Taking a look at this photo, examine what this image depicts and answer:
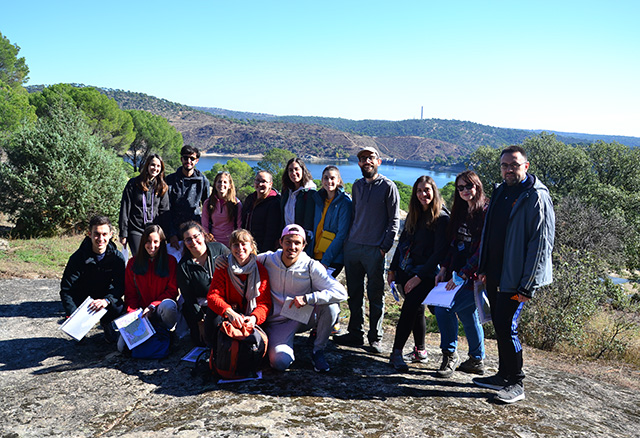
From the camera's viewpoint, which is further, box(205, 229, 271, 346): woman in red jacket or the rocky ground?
box(205, 229, 271, 346): woman in red jacket

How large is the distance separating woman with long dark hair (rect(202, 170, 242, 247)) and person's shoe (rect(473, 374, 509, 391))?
325cm

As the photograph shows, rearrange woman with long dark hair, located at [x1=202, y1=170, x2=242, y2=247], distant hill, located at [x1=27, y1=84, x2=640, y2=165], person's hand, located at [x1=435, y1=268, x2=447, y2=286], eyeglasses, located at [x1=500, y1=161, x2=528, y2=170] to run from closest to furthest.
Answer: eyeglasses, located at [x1=500, y1=161, x2=528, y2=170] → person's hand, located at [x1=435, y1=268, x2=447, y2=286] → woman with long dark hair, located at [x1=202, y1=170, x2=242, y2=247] → distant hill, located at [x1=27, y1=84, x2=640, y2=165]

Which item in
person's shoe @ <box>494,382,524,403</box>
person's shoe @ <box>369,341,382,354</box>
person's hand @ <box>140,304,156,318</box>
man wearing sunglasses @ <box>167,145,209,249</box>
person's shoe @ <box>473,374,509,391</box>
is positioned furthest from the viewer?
man wearing sunglasses @ <box>167,145,209,249</box>

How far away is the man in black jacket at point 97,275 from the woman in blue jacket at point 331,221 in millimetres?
2268

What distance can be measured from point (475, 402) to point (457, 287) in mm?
991

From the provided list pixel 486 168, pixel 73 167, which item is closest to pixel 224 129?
pixel 486 168

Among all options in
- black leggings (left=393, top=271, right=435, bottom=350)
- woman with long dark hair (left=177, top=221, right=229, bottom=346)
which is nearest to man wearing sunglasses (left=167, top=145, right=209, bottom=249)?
woman with long dark hair (left=177, top=221, right=229, bottom=346)

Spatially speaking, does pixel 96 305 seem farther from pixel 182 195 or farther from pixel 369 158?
pixel 369 158

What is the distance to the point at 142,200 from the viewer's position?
5.70 m

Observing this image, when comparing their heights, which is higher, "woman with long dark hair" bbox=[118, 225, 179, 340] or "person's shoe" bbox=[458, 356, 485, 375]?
"woman with long dark hair" bbox=[118, 225, 179, 340]

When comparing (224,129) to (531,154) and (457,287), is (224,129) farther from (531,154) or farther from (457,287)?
(457,287)

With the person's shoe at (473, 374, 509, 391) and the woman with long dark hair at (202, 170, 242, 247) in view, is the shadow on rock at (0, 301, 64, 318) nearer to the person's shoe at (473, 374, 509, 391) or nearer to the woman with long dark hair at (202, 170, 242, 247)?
the woman with long dark hair at (202, 170, 242, 247)

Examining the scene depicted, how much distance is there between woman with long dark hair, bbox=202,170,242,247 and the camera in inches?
218

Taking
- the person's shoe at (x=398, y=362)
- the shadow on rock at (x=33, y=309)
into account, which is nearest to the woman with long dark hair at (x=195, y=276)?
the person's shoe at (x=398, y=362)
